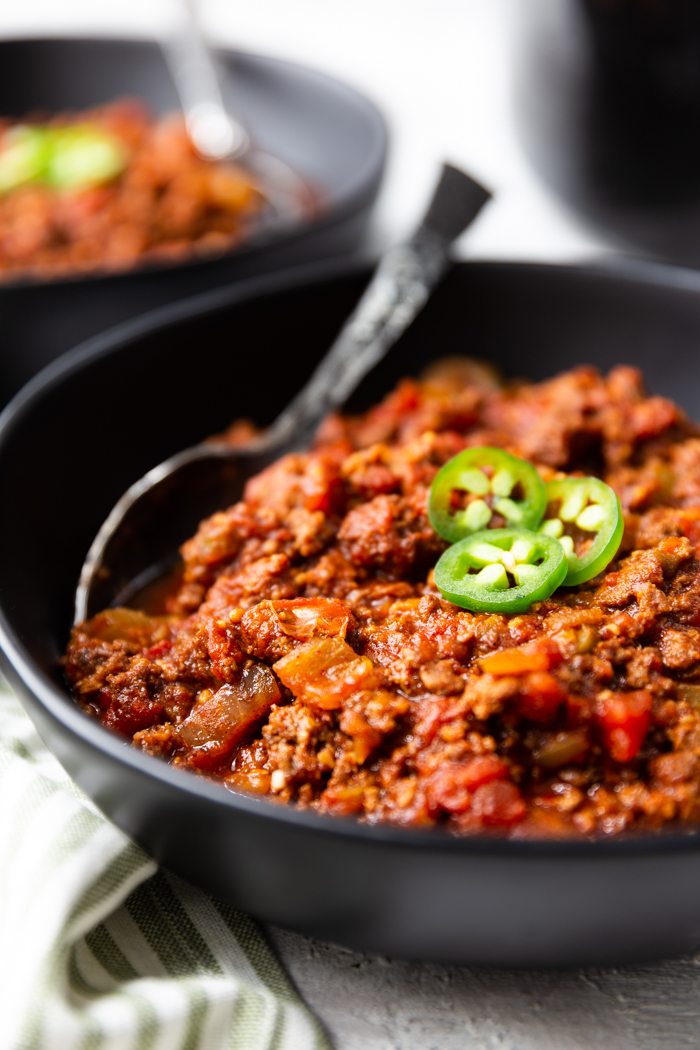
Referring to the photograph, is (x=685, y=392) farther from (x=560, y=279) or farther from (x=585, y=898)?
(x=585, y=898)

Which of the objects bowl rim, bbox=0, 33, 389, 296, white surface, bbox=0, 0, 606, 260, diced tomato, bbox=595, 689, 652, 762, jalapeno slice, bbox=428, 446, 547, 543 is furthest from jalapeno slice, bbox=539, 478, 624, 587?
white surface, bbox=0, 0, 606, 260

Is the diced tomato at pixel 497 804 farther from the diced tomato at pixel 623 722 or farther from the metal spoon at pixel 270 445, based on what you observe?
the metal spoon at pixel 270 445

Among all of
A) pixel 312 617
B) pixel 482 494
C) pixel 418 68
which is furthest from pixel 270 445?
pixel 418 68

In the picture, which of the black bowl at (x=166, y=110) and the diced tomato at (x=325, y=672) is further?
the black bowl at (x=166, y=110)

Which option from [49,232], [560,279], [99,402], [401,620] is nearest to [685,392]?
[560,279]

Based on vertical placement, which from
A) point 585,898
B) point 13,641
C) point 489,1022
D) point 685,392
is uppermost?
point 13,641

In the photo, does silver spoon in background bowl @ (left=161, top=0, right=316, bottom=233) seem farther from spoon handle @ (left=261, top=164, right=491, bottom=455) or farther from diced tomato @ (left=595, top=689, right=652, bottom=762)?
diced tomato @ (left=595, top=689, right=652, bottom=762)

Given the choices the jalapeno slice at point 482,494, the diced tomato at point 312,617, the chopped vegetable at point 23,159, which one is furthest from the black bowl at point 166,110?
the diced tomato at point 312,617
